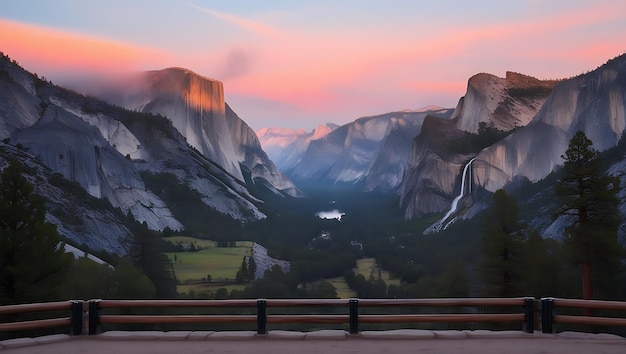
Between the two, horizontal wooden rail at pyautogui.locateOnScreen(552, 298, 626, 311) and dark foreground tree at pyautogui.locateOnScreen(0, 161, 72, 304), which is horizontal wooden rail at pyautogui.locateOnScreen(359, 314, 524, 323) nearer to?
horizontal wooden rail at pyautogui.locateOnScreen(552, 298, 626, 311)

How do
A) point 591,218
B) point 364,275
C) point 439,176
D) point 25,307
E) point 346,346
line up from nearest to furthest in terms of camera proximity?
point 346,346
point 25,307
point 591,218
point 364,275
point 439,176

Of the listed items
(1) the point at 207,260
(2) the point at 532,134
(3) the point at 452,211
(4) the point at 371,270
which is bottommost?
(4) the point at 371,270

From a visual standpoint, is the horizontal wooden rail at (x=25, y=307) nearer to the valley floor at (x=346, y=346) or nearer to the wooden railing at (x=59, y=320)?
the wooden railing at (x=59, y=320)

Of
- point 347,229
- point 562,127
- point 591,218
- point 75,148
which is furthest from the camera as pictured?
point 347,229

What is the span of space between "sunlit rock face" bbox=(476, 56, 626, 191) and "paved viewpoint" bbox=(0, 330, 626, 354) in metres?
123

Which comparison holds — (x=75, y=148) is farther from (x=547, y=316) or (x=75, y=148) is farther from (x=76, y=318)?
(x=547, y=316)

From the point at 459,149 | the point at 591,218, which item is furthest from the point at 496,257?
the point at 459,149

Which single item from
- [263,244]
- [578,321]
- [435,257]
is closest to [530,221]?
[435,257]

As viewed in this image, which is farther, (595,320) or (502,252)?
(502,252)

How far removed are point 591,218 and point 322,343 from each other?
34.6 metres

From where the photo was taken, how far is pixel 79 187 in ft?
391

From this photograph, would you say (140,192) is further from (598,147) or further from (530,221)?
(598,147)

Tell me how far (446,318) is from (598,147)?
407 ft

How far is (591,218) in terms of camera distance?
42.9 meters
